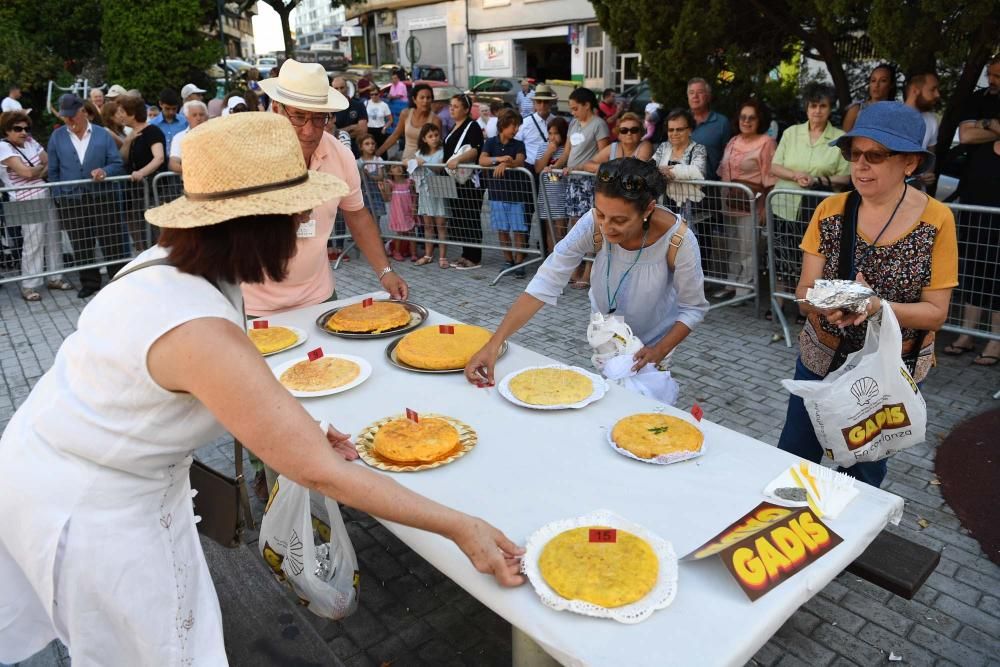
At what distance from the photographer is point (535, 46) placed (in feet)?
119

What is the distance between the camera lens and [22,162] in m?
8.09

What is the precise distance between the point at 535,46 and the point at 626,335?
3628cm

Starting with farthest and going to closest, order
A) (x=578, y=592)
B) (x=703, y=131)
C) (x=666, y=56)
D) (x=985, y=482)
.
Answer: (x=666, y=56) < (x=703, y=131) < (x=985, y=482) < (x=578, y=592)

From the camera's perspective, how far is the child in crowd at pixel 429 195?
9.04 meters

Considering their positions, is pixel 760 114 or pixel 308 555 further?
pixel 760 114

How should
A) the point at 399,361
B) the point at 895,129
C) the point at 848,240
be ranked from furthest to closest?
the point at 399,361 → the point at 848,240 → the point at 895,129

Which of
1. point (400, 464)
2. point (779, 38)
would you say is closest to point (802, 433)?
point (400, 464)

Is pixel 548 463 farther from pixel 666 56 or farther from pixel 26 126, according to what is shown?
pixel 26 126

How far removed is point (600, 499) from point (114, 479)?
1327 millimetres

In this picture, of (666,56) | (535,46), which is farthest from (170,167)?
(535,46)

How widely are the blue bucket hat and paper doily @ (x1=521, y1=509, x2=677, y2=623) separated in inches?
69.0

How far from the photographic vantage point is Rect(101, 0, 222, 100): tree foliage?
20.8 m

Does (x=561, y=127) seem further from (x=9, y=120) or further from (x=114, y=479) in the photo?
(x=114, y=479)

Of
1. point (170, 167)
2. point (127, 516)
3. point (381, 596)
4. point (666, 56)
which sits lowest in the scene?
point (381, 596)
